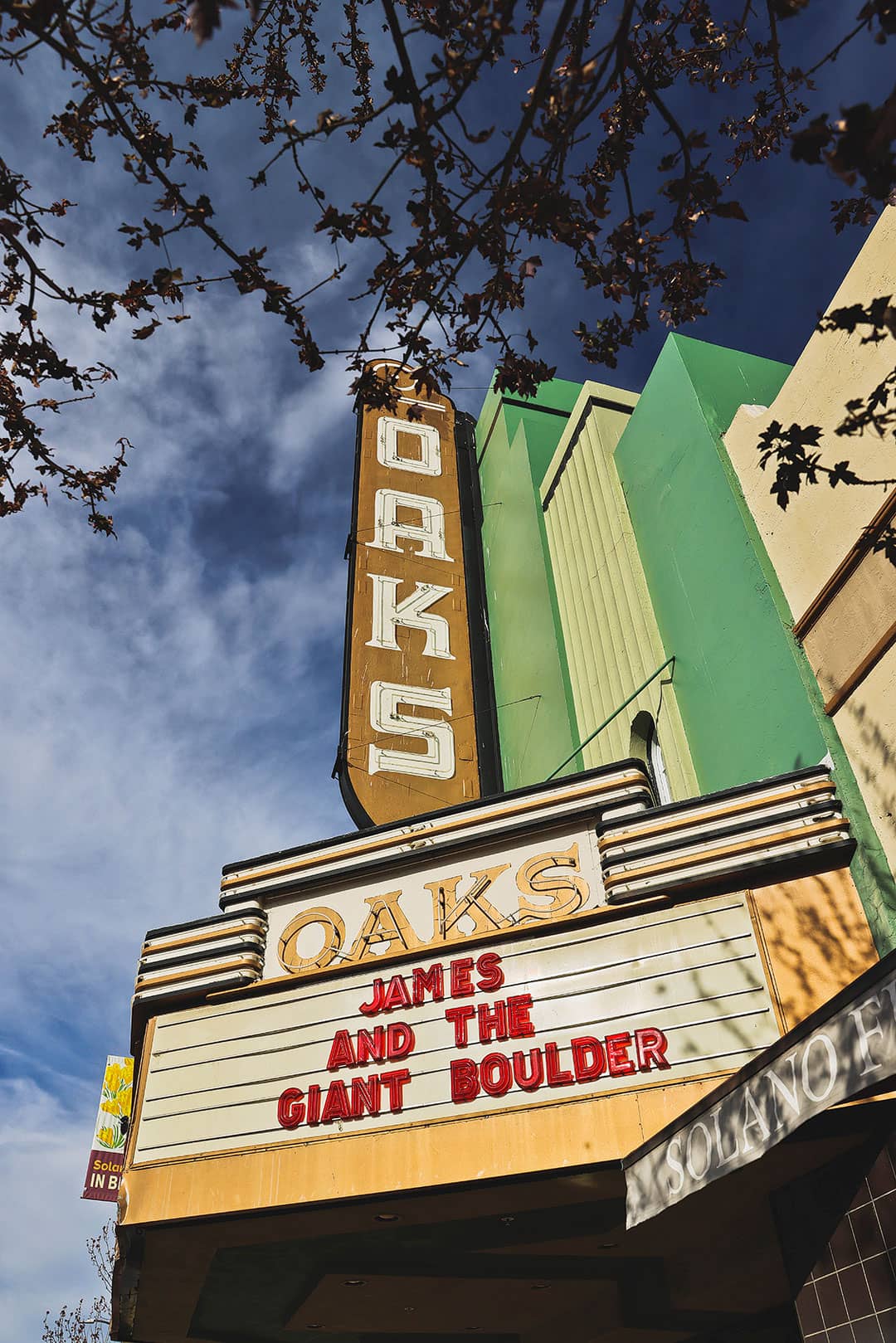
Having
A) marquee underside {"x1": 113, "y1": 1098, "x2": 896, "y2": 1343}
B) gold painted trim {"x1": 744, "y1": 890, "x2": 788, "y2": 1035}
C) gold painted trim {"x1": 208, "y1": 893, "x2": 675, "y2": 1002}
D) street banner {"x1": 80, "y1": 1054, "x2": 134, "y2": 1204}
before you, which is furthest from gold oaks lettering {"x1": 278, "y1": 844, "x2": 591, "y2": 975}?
street banner {"x1": 80, "y1": 1054, "x2": 134, "y2": 1204}

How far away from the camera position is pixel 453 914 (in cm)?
860

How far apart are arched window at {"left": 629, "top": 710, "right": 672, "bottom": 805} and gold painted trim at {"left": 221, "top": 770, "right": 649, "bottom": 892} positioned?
9.05 feet

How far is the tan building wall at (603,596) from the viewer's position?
11359 millimetres

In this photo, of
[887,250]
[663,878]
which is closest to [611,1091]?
[663,878]

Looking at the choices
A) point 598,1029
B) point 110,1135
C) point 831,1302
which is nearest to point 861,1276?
point 831,1302

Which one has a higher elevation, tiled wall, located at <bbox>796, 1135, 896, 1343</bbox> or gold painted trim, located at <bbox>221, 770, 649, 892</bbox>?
gold painted trim, located at <bbox>221, 770, 649, 892</bbox>

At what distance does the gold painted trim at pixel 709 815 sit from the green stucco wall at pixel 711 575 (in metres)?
0.55

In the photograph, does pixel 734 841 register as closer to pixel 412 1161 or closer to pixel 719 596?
pixel 719 596

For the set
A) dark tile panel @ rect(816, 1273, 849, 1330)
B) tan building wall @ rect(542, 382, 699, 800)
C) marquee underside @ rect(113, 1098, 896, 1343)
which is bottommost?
dark tile panel @ rect(816, 1273, 849, 1330)

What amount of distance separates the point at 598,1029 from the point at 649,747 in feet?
16.1

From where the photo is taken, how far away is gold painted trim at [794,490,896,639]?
7859 mm

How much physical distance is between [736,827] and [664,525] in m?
4.85

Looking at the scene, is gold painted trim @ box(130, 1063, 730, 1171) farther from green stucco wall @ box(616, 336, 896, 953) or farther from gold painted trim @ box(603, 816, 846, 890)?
green stucco wall @ box(616, 336, 896, 953)

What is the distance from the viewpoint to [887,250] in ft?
27.6
